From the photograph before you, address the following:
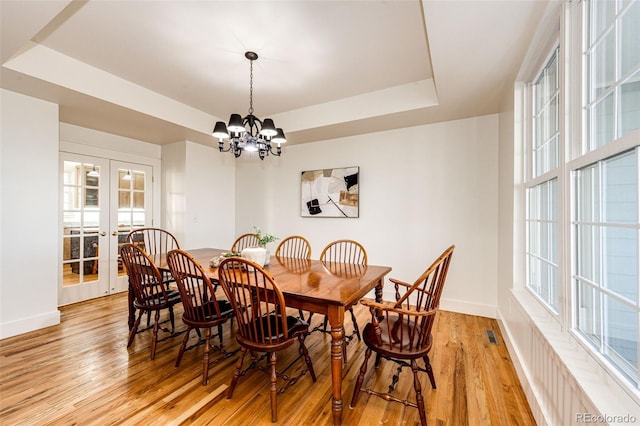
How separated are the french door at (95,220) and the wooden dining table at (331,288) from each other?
177cm

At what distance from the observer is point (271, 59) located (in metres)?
2.57

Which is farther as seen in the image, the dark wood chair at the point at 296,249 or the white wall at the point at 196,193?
the white wall at the point at 196,193

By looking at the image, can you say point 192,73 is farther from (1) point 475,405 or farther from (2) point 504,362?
(2) point 504,362

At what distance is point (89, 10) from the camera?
77.8 inches

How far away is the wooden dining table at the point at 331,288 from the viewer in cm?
155

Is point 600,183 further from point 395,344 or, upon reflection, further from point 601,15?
point 395,344

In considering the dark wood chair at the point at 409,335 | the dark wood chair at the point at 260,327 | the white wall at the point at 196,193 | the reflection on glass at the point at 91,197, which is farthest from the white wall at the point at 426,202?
the reflection on glass at the point at 91,197

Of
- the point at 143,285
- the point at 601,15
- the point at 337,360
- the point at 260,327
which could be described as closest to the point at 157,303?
the point at 143,285

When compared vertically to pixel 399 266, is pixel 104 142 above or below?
above

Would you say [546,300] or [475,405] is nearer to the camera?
[475,405]

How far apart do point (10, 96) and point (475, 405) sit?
4.82m

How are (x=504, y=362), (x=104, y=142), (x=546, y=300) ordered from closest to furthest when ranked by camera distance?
1. (x=546, y=300)
2. (x=504, y=362)
3. (x=104, y=142)

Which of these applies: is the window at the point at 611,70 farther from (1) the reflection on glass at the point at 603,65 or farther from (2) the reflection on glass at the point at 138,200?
(2) the reflection on glass at the point at 138,200

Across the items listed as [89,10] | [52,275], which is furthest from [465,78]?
[52,275]
